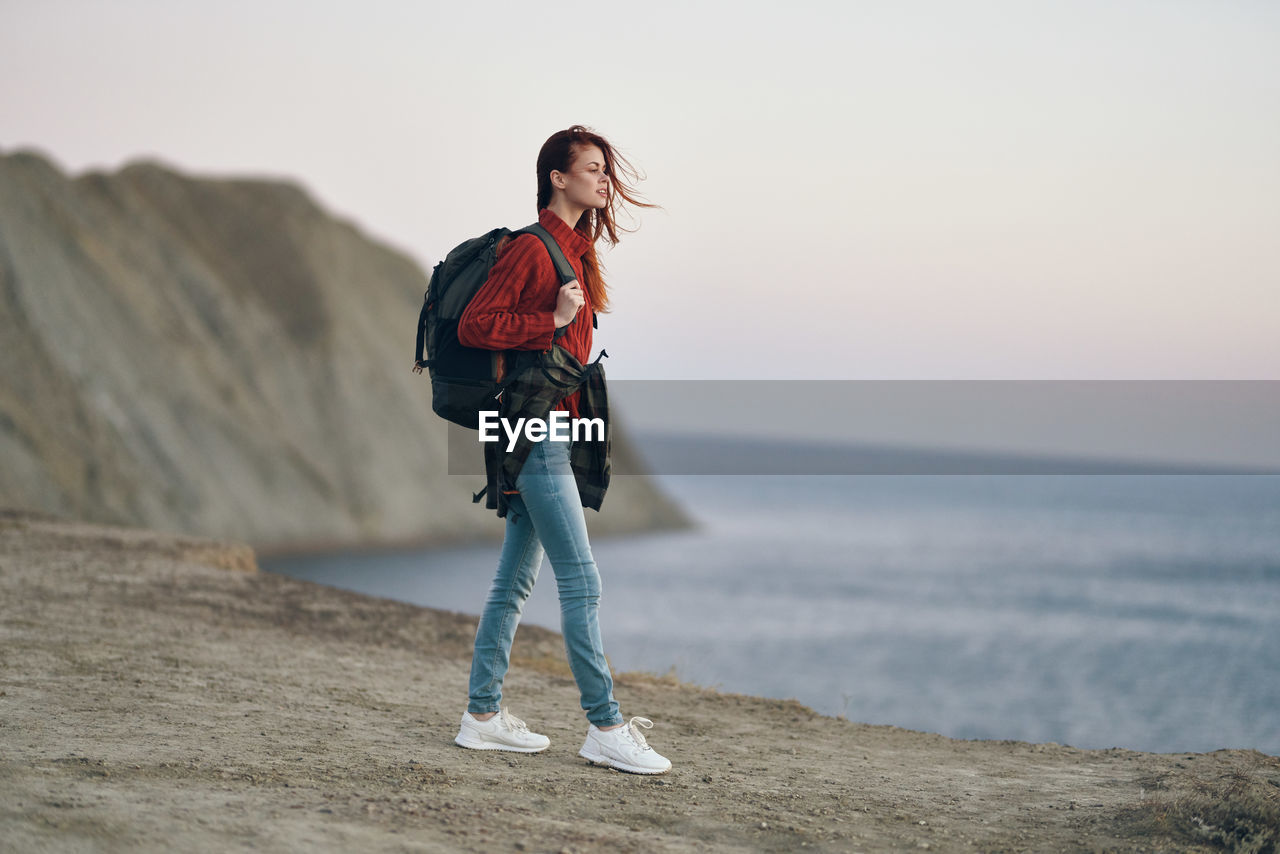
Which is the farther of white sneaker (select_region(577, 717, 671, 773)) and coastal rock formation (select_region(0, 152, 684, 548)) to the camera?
coastal rock formation (select_region(0, 152, 684, 548))

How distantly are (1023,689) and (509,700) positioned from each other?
19.3 metres

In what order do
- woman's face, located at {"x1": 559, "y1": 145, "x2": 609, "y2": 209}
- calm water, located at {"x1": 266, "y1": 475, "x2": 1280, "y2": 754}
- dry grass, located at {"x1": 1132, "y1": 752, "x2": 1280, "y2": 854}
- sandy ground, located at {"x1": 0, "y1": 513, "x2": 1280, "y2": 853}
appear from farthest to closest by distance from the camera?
calm water, located at {"x1": 266, "y1": 475, "x2": 1280, "y2": 754} → woman's face, located at {"x1": 559, "y1": 145, "x2": 609, "y2": 209} → dry grass, located at {"x1": 1132, "y1": 752, "x2": 1280, "y2": 854} → sandy ground, located at {"x1": 0, "y1": 513, "x2": 1280, "y2": 853}

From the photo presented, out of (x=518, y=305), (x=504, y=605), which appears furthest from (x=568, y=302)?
(x=504, y=605)

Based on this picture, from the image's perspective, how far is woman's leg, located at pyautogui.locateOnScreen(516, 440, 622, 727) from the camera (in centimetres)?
406

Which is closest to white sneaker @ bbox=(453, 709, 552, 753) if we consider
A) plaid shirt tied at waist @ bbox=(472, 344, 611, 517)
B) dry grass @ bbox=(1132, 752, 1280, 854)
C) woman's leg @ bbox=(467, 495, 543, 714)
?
woman's leg @ bbox=(467, 495, 543, 714)

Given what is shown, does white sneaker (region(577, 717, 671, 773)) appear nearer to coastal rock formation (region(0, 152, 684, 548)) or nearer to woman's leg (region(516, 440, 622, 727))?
woman's leg (region(516, 440, 622, 727))

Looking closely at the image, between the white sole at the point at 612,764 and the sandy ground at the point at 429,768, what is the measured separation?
0.04 metres

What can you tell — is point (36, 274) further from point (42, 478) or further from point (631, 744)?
point (631, 744)

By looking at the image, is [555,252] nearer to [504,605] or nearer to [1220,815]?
[504,605]

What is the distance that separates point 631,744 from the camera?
4277 millimetres

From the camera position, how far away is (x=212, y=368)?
39.0 meters

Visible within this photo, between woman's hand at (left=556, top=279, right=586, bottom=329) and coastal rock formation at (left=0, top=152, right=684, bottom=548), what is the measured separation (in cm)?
2672

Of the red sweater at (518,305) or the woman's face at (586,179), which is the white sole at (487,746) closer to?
the red sweater at (518,305)
